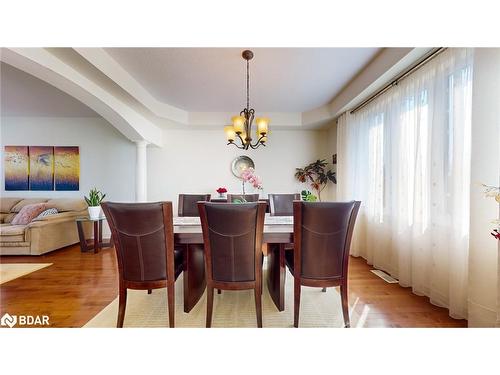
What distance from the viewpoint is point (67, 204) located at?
4148 millimetres

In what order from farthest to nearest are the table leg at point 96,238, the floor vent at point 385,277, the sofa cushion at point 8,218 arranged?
the sofa cushion at point 8,218
the table leg at point 96,238
the floor vent at point 385,277

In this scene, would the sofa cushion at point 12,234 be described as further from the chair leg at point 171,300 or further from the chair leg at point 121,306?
the chair leg at point 171,300

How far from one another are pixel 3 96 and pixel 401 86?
19.2ft

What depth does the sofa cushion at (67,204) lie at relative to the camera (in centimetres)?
409

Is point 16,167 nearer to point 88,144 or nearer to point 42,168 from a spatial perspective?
point 42,168

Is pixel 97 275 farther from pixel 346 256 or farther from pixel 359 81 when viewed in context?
pixel 359 81

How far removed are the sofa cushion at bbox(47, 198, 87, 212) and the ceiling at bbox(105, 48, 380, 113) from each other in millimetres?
2636

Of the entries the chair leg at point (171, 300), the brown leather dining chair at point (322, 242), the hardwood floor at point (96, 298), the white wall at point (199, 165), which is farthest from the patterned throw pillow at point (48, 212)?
the brown leather dining chair at point (322, 242)

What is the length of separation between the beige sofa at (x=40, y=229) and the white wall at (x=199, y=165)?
4.63 feet

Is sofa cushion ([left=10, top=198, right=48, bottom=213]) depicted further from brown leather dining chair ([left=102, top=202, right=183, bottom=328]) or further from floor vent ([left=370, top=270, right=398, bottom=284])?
floor vent ([left=370, top=270, right=398, bottom=284])

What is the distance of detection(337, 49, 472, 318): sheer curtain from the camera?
174 cm
